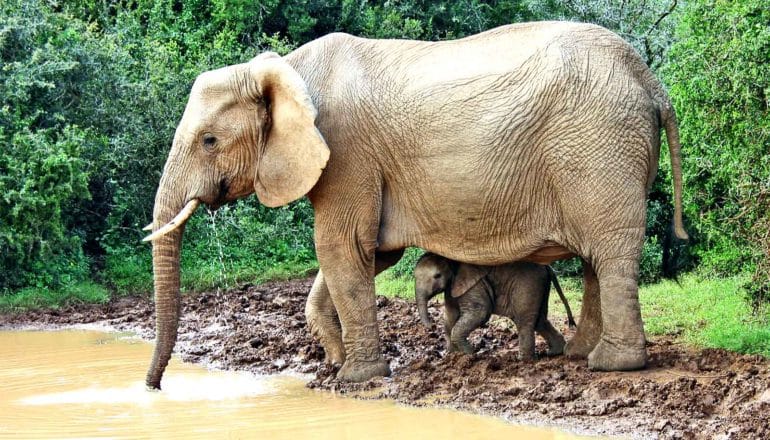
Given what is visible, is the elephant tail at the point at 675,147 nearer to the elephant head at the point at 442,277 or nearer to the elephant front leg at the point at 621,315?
the elephant front leg at the point at 621,315

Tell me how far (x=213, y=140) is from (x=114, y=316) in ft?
14.5

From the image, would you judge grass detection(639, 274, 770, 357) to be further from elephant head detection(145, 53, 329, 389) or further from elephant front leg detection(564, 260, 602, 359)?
elephant head detection(145, 53, 329, 389)

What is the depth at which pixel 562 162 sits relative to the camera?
302 inches

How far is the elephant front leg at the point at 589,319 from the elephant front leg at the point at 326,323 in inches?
67.6

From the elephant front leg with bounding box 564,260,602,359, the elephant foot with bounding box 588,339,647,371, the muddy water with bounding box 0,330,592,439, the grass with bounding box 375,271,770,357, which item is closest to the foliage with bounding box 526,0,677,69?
the grass with bounding box 375,271,770,357

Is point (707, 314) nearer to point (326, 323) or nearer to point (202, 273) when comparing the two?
point (326, 323)

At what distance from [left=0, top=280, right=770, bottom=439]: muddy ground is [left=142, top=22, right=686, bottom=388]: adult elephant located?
0.34 metres

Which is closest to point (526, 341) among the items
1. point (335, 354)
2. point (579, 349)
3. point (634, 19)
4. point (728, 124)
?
point (579, 349)

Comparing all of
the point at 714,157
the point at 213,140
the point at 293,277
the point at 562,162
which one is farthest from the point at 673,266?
the point at 213,140

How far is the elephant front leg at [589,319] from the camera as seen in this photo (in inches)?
333

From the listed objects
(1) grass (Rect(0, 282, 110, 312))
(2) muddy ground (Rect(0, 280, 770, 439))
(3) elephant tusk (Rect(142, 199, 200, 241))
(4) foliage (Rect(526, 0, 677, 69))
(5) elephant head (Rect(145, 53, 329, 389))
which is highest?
(4) foliage (Rect(526, 0, 677, 69))

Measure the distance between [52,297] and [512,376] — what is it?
6356 millimetres

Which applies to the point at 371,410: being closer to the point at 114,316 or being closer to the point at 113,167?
the point at 114,316

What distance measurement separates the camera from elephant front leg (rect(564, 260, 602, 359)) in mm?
8461
